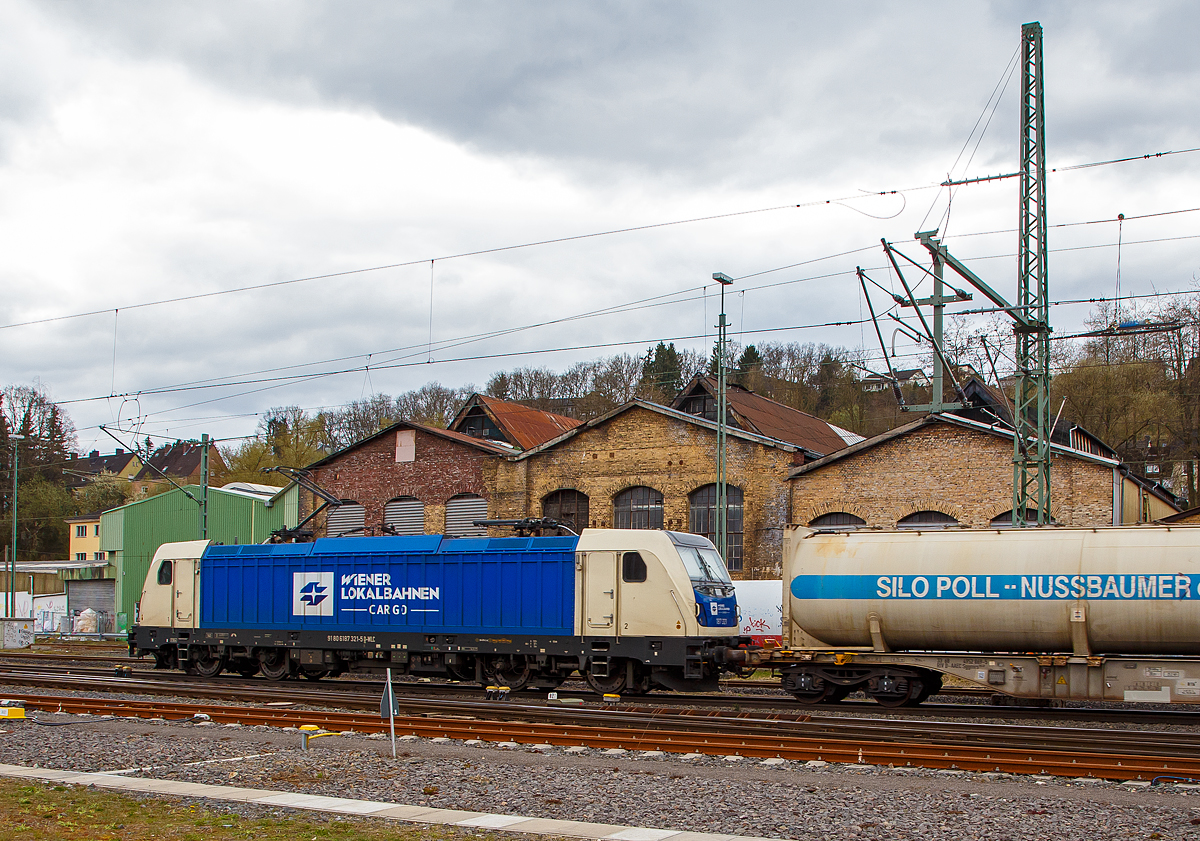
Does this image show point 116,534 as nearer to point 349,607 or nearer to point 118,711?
point 349,607

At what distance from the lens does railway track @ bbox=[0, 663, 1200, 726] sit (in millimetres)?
16781

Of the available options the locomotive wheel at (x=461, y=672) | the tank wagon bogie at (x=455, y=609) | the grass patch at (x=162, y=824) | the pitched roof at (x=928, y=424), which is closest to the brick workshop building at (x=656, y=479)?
the pitched roof at (x=928, y=424)

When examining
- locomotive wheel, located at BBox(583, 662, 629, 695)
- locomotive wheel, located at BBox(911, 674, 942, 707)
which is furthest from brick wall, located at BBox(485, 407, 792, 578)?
locomotive wheel, located at BBox(911, 674, 942, 707)

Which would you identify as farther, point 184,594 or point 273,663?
point 184,594

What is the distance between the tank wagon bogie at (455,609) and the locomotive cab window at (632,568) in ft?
0.08

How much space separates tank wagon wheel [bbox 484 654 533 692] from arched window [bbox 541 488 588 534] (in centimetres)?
1777

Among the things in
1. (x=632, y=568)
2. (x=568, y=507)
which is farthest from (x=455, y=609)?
(x=568, y=507)

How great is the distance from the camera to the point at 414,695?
2005 centimetres

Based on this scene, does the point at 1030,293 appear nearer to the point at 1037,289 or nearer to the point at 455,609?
the point at 1037,289

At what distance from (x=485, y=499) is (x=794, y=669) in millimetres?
22920

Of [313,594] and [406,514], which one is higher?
[406,514]

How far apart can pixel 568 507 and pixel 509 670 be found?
18.5 metres

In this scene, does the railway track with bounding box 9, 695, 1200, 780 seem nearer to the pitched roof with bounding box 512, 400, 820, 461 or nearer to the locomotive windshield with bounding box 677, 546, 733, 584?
the locomotive windshield with bounding box 677, 546, 733, 584

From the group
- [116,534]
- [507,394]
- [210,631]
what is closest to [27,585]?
[116,534]
